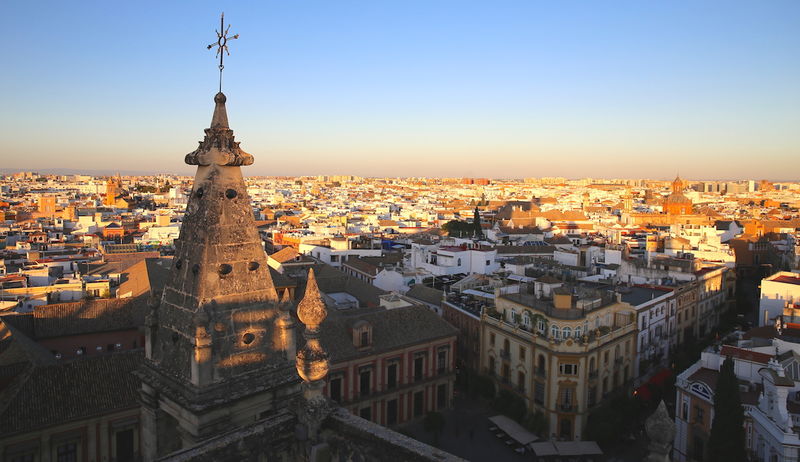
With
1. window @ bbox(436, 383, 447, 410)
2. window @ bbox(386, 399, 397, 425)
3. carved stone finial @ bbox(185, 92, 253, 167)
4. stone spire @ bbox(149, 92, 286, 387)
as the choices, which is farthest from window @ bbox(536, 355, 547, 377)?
carved stone finial @ bbox(185, 92, 253, 167)

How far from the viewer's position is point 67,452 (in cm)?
1989

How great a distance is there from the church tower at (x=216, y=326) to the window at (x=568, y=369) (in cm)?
2280

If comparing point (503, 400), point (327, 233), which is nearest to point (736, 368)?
point (503, 400)

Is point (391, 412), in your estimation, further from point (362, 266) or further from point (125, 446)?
point (362, 266)

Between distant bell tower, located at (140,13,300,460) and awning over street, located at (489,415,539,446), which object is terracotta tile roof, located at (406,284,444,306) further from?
distant bell tower, located at (140,13,300,460)

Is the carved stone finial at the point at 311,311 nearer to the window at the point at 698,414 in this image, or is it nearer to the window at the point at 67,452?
the window at the point at 67,452

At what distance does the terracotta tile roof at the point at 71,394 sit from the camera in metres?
19.1

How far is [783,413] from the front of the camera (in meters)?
20.8

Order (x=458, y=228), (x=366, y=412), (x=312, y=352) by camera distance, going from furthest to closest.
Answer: (x=458, y=228) < (x=366, y=412) < (x=312, y=352)

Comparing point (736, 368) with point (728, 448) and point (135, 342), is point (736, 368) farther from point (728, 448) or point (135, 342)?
point (135, 342)

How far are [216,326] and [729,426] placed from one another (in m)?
20.6

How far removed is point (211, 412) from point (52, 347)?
26.4 metres

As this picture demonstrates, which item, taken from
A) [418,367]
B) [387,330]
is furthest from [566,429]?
[387,330]

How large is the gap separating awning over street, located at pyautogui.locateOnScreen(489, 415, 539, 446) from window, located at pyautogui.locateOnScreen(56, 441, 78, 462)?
1818cm
